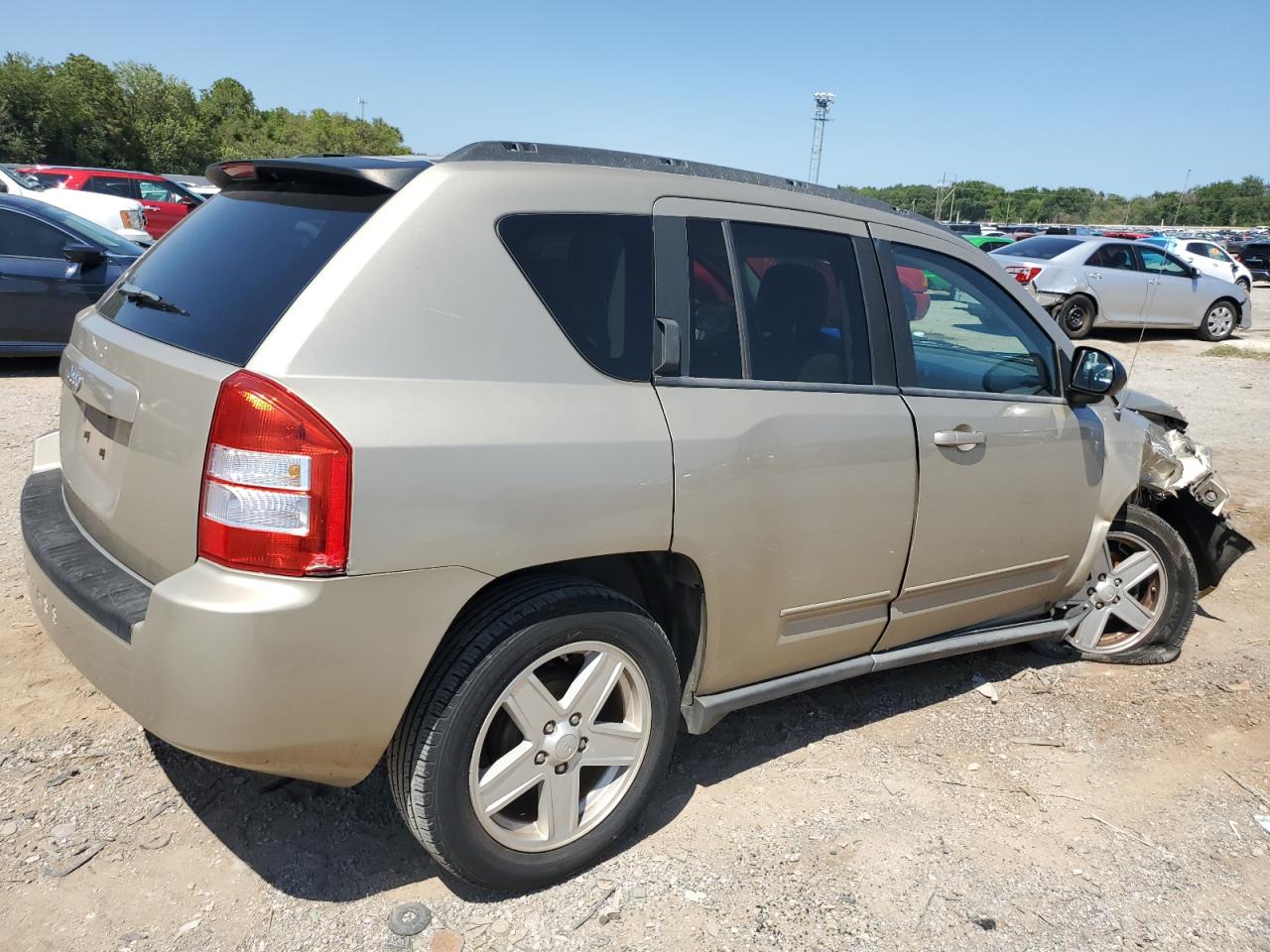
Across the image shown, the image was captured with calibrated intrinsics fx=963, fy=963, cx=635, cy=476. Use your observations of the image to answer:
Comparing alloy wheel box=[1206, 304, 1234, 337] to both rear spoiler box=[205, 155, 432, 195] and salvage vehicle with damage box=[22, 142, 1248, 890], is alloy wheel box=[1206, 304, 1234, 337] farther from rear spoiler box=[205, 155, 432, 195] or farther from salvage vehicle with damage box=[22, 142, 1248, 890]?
rear spoiler box=[205, 155, 432, 195]

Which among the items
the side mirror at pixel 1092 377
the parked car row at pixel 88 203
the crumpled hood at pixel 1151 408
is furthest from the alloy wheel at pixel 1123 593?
the parked car row at pixel 88 203

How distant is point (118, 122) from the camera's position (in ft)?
174

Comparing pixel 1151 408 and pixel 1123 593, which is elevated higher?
pixel 1151 408

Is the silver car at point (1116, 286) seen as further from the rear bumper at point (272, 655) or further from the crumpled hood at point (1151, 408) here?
the rear bumper at point (272, 655)

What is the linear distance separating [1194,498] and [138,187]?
1863 cm

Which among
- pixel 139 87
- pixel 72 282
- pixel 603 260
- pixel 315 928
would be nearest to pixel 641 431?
pixel 603 260

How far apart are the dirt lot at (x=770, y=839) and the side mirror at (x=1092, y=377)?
4.16 feet

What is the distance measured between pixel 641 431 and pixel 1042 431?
1756 mm

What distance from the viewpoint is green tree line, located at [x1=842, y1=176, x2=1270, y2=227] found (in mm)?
78125

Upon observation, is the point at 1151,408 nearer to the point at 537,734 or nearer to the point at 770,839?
the point at 770,839

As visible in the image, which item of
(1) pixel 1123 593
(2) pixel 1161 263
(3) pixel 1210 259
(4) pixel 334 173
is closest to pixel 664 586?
(4) pixel 334 173

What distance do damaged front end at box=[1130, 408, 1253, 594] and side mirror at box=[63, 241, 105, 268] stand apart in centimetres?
757

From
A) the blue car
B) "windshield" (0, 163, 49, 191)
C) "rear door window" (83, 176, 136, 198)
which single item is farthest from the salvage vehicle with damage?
"rear door window" (83, 176, 136, 198)

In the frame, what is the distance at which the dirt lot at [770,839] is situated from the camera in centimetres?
249
